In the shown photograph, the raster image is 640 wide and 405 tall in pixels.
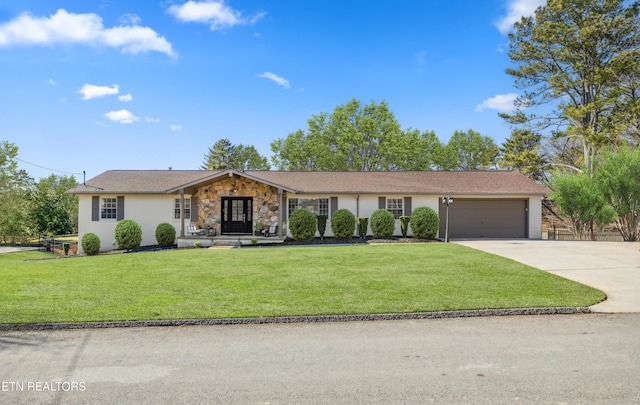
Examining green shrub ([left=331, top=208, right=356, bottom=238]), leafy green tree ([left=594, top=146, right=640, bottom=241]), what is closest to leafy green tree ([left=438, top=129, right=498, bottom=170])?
leafy green tree ([left=594, top=146, right=640, bottom=241])

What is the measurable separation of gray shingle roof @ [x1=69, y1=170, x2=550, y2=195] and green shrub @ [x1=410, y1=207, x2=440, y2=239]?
5.13 feet

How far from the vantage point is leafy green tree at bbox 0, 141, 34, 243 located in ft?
89.4

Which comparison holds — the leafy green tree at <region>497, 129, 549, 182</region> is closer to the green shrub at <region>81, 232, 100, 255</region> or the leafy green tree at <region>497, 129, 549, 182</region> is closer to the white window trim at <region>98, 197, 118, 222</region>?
the white window trim at <region>98, 197, 118, 222</region>

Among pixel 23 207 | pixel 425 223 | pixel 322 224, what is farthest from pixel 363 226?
pixel 23 207

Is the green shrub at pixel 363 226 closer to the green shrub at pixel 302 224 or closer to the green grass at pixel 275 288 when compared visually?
the green shrub at pixel 302 224

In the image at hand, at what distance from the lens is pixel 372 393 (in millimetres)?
3482

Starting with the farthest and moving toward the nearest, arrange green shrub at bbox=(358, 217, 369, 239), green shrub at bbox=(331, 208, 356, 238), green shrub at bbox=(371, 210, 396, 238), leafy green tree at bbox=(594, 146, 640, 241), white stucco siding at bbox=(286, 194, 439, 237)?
white stucco siding at bbox=(286, 194, 439, 237), green shrub at bbox=(358, 217, 369, 239), green shrub at bbox=(331, 208, 356, 238), green shrub at bbox=(371, 210, 396, 238), leafy green tree at bbox=(594, 146, 640, 241)

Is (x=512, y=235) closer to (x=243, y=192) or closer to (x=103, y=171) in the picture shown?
(x=243, y=192)

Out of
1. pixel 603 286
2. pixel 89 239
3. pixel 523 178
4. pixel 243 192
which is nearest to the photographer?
pixel 603 286

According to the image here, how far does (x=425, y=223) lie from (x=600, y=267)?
867cm

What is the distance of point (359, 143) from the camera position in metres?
39.7

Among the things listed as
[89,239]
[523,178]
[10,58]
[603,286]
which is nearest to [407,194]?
[523,178]

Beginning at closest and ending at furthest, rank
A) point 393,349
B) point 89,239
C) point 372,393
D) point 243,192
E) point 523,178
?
point 372,393
point 393,349
point 89,239
point 243,192
point 523,178

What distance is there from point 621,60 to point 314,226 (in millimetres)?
21532
